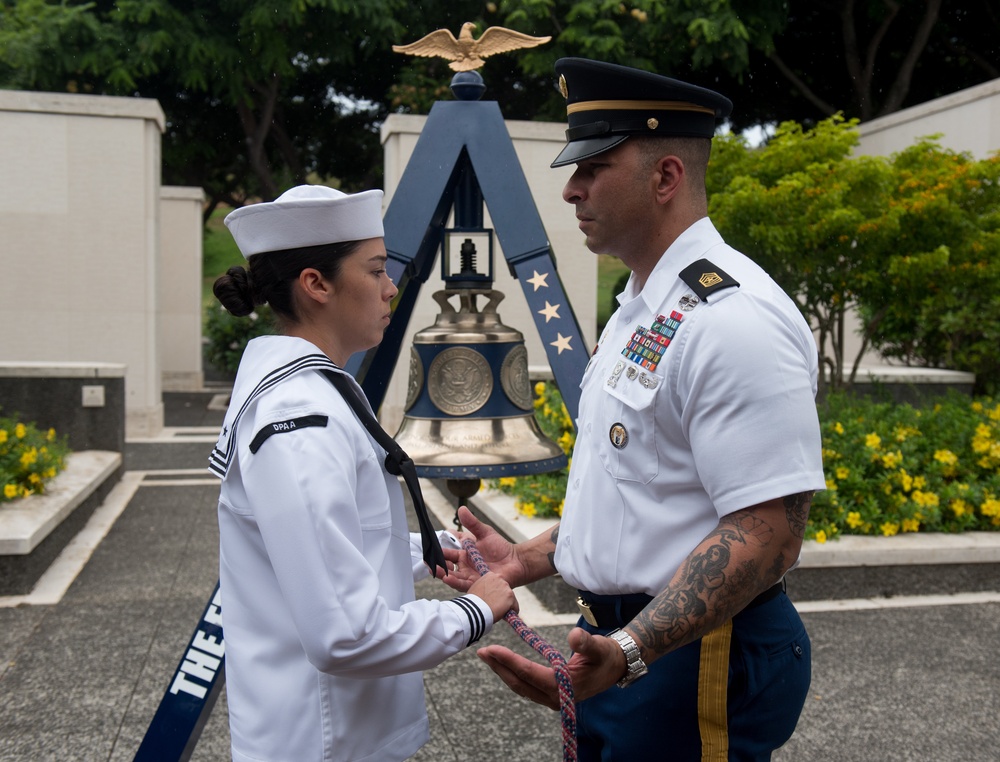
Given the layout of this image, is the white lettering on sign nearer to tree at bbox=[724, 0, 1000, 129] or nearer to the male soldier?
the male soldier

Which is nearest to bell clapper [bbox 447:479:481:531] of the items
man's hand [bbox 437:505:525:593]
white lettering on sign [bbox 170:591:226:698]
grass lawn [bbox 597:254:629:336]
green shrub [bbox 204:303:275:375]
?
man's hand [bbox 437:505:525:593]

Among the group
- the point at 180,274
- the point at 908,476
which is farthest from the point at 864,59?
the point at 908,476

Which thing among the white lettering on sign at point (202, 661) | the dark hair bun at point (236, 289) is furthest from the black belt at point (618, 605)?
the white lettering on sign at point (202, 661)

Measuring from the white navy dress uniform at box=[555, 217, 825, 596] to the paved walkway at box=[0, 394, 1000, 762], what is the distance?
202 centimetres

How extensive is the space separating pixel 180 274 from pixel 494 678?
13323mm

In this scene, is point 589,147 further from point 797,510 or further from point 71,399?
point 71,399

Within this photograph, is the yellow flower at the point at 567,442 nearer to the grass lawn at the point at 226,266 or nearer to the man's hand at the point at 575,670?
the man's hand at the point at 575,670

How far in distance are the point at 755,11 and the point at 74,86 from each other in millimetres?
11418

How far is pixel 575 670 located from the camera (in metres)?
1.56

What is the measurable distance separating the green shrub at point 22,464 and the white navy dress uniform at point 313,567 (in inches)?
178

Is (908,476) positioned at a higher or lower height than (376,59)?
lower

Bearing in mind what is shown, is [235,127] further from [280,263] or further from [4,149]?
[280,263]

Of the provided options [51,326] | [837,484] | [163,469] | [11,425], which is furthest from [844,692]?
[51,326]

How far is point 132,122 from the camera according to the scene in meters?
10.9
